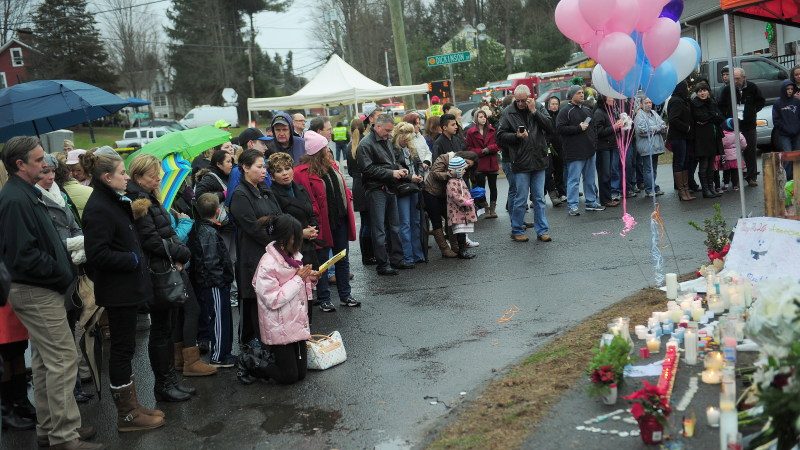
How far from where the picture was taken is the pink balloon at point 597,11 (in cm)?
822

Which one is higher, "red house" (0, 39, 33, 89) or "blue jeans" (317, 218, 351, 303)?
"red house" (0, 39, 33, 89)

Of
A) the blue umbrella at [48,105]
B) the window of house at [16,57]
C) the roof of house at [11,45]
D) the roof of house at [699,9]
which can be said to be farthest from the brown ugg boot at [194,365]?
the window of house at [16,57]

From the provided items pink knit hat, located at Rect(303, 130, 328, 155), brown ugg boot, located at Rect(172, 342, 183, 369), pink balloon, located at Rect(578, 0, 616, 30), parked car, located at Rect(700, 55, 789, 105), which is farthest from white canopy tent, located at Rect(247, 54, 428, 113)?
brown ugg boot, located at Rect(172, 342, 183, 369)

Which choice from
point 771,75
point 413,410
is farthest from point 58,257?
point 771,75

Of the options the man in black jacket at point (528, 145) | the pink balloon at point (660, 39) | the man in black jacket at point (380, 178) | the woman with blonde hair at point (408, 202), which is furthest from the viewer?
the man in black jacket at point (528, 145)

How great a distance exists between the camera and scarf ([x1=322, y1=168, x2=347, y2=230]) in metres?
8.95

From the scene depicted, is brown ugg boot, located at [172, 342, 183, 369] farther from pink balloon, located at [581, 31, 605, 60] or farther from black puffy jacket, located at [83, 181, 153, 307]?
pink balloon, located at [581, 31, 605, 60]

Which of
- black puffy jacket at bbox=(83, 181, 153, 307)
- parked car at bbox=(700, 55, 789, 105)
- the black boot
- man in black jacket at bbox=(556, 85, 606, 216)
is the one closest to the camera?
black puffy jacket at bbox=(83, 181, 153, 307)

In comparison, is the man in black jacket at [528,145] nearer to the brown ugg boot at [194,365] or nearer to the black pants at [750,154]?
the black pants at [750,154]

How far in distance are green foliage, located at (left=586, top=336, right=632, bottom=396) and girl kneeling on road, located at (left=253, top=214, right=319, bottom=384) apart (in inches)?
99.7

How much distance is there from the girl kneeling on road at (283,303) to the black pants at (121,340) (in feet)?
3.70

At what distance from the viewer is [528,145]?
1117cm

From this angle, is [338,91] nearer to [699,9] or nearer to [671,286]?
[671,286]

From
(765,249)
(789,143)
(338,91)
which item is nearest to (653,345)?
(765,249)
